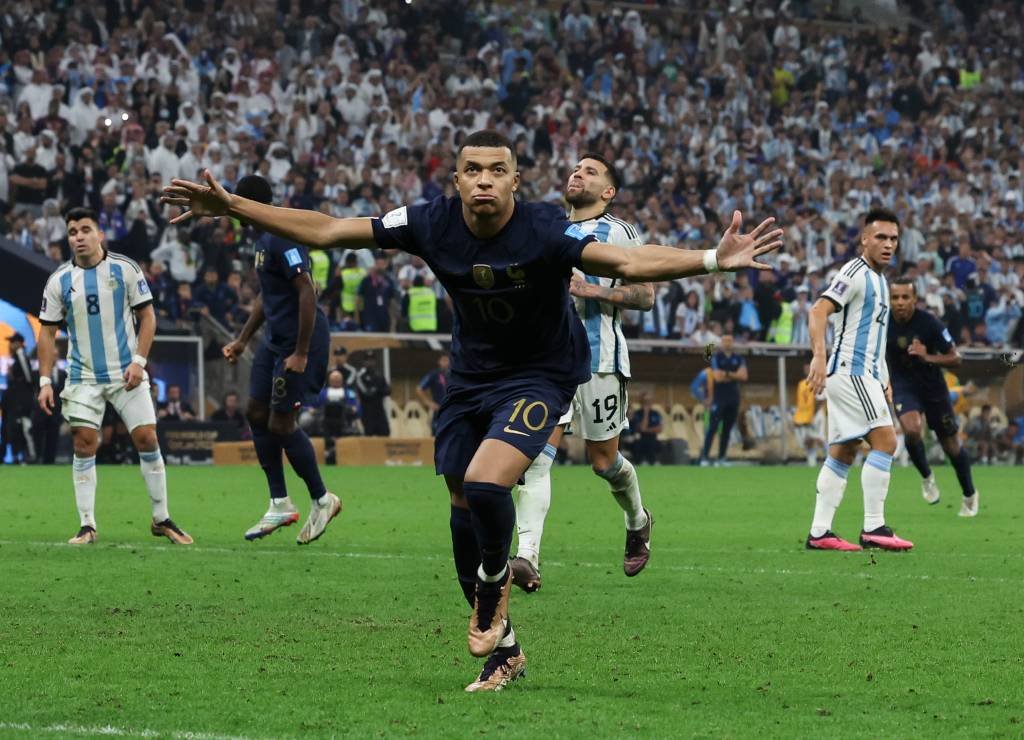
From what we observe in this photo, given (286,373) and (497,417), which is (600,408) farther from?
(497,417)

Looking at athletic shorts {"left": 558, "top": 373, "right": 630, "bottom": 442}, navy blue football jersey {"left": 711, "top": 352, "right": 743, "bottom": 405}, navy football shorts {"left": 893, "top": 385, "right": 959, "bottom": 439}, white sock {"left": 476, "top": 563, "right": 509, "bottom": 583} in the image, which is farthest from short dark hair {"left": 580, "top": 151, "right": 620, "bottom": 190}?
navy blue football jersey {"left": 711, "top": 352, "right": 743, "bottom": 405}

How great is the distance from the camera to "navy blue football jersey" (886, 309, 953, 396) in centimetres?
1460

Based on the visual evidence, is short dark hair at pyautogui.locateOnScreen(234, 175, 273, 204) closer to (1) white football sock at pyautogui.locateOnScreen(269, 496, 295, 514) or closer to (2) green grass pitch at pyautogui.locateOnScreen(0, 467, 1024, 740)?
(1) white football sock at pyautogui.locateOnScreen(269, 496, 295, 514)

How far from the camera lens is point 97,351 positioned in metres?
11.3

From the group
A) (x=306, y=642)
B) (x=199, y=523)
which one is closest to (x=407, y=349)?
(x=199, y=523)

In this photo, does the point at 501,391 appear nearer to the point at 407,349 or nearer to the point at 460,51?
the point at 407,349

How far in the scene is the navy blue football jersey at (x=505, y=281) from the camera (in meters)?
5.81

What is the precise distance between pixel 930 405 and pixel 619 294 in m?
6.98

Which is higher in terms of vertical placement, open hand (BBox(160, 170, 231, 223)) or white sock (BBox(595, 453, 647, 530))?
open hand (BBox(160, 170, 231, 223))

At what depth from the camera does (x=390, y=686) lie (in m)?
5.61

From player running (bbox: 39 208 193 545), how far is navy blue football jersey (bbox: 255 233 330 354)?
0.81 m

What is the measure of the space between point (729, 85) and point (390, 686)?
105ft

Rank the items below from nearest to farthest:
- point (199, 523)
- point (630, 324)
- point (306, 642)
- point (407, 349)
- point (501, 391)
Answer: point (501, 391) → point (306, 642) → point (199, 523) → point (407, 349) → point (630, 324)

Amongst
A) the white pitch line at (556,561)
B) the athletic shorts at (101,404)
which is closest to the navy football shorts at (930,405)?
the white pitch line at (556,561)
